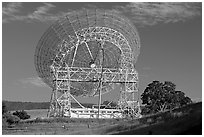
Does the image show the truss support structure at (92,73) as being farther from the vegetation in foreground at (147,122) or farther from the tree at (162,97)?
the tree at (162,97)

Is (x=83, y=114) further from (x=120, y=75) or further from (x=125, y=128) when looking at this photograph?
(x=125, y=128)

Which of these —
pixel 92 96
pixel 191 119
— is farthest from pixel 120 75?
pixel 191 119

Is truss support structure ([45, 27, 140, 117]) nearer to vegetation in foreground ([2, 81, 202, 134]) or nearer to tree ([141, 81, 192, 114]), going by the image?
vegetation in foreground ([2, 81, 202, 134])

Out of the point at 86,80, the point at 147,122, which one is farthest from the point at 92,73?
the point at 147,122

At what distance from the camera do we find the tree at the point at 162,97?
274 feet

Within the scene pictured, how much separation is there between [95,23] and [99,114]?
40.2 ft

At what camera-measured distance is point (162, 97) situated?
84.8m

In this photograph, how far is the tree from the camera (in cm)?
8344

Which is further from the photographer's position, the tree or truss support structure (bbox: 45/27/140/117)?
the tree

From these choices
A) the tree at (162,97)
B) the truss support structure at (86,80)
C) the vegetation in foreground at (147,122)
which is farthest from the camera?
the tree at (162,97)

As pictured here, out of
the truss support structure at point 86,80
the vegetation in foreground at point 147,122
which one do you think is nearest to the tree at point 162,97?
the vegetation in foreground at point 147,122

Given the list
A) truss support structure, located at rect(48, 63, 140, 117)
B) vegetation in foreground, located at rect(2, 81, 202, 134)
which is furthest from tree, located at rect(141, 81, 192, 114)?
truss support structure, located at rect(48, 63, 140, 117)

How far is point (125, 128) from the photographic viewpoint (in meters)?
32.9

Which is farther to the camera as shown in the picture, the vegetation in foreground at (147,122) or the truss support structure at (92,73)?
the truss support structure at (92,73)
